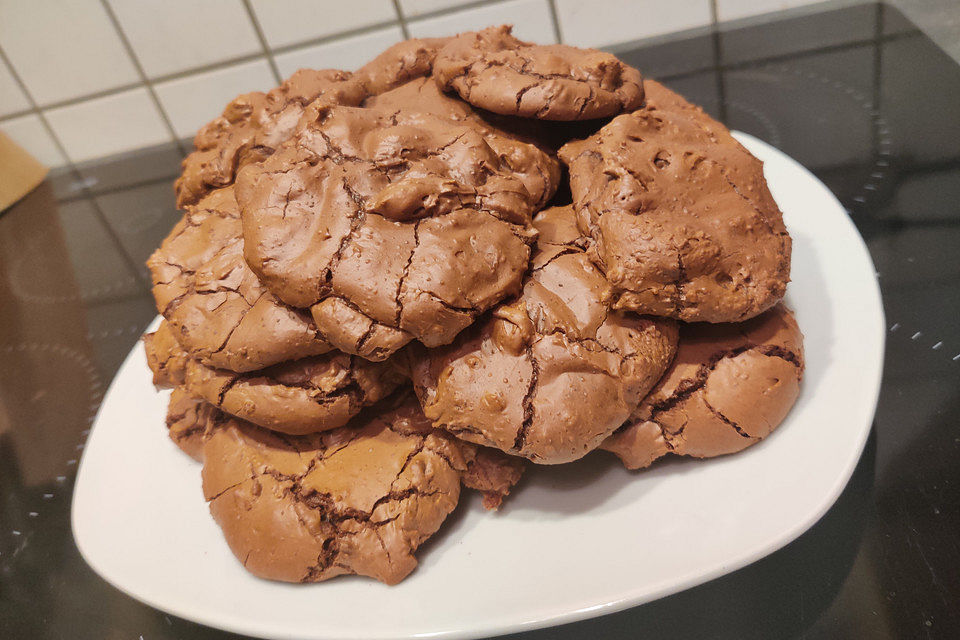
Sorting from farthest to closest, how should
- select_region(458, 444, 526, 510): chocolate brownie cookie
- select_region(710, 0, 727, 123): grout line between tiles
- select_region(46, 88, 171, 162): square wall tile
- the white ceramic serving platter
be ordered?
select_region(46, 88, 171, 162): square wall tile → select_region(710, 0, 727, 123): grout line between tiles → select_region(458, 444, 526, 510): chocolate brownie cookie → the white ceramic serving platter

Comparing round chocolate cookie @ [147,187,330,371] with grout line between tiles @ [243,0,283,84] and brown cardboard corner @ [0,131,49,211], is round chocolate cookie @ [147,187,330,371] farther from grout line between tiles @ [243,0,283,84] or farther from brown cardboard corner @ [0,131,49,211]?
brown cardboard corner @ [0,131,49,211]

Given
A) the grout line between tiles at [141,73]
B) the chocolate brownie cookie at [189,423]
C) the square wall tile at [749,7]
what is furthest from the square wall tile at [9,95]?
the square wall tile at [749,7]

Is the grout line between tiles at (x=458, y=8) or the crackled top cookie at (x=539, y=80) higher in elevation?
the crackled top cookie at (x=539, y=80)

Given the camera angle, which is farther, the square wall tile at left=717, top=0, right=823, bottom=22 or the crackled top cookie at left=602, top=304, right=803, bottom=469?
the square wall tile at left=717, top=0, right=823, bottom=22

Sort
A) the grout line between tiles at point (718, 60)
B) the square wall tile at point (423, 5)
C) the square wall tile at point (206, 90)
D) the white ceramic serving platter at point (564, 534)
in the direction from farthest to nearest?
the square wall tile at point (206, 90), the square wall tile at point (423, 5), the grout line between tiles at point (718, 60), the white ceramic serving platter at point (564, 534)

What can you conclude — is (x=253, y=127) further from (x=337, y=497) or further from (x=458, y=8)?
(x=458, y=8)

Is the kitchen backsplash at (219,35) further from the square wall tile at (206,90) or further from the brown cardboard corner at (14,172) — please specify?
the brown cardboard corner at (14,172)

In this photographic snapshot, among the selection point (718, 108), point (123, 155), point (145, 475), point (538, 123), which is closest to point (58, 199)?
point (123, 155)

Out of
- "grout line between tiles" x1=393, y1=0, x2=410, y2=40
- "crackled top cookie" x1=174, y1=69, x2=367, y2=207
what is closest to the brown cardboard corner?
"grout line between tiles" x1=393, y1=0, x2=410, y2=40
